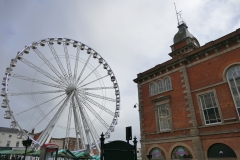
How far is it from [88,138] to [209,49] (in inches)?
742

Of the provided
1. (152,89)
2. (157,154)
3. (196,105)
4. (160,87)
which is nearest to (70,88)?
(152,89)

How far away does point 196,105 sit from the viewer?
16.5 meters

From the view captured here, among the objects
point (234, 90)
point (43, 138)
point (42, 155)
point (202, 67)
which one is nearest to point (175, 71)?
point (202, 67)

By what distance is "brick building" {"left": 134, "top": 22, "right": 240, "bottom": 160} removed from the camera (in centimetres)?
1434

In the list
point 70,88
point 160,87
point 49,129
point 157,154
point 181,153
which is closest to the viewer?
point 181,153

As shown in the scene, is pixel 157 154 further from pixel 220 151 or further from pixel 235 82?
pixel 235 82

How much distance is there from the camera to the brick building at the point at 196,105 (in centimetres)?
1434

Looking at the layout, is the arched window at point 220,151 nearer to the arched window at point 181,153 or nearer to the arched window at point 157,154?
the arched window at point 181,153

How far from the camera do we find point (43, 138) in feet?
72.5

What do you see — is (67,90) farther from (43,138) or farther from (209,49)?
(209,49)

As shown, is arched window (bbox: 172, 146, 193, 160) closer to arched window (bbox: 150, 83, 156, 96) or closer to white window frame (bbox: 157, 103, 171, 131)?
white window frame (bbox: 157, 103, 171, 131)

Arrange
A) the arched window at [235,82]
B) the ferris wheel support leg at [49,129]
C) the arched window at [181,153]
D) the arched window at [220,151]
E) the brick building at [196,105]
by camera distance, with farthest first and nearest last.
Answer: the ferris wheel support leg at [49,129] → the arched window at [181,153] → the brick building at [196,105] → the arched window at [235,82] → the arched window at [220,151]

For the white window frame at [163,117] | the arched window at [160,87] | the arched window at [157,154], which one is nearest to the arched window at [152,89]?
the arched window at [160,87]

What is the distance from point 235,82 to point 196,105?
12.3 feet
